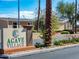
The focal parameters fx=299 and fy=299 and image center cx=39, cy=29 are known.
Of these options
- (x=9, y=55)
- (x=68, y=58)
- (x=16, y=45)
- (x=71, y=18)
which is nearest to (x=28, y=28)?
(x=16, y=45)

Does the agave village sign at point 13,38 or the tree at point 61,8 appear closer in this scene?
the agave village sign at point 13,38

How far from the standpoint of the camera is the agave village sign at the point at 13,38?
21422 millimetres

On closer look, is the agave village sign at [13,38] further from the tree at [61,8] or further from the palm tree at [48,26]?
the tree at [61,8]

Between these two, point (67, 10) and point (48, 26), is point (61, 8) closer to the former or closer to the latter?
point (67, 10)

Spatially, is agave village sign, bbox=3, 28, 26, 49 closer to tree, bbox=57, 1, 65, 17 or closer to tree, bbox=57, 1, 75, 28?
tree, bbox=57, 1, 75, 28

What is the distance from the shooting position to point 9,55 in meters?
19.7

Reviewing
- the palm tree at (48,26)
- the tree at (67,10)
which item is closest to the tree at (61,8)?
Result: the tree at (67,10)

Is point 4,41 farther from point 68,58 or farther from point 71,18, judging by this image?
point 71,18

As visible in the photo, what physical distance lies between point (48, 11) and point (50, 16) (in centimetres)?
49

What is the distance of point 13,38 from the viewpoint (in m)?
22.4

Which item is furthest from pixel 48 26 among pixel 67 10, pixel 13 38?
pixel 67 10

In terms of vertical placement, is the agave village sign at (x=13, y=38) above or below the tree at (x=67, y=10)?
below

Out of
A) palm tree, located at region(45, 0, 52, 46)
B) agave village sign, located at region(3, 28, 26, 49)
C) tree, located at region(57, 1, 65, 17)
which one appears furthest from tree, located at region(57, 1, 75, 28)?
agave village sign, located at region(3, 28, 26, 49)

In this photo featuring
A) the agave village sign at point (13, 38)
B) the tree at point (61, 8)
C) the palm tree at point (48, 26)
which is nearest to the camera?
the agave village sign at point (13, 38)
